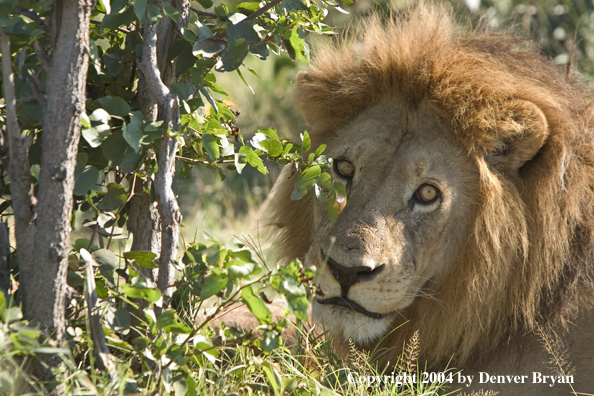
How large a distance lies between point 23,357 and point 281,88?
7.63 meters

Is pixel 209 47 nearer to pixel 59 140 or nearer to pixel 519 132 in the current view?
→ pixel 59 140

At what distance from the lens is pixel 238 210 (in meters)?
7.71

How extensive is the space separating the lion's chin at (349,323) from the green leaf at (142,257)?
0.94 meters

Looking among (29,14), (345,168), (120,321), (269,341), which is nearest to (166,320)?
(120,321)

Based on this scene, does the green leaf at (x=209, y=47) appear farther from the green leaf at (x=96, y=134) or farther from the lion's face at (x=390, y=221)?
the lion's face at (x=390, y=221)

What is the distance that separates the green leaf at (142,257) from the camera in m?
2.93

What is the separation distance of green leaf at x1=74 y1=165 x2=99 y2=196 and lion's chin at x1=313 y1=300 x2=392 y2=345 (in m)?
1.30

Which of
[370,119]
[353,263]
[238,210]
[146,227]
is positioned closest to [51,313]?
[146,227]

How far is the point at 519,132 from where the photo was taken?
142 inches

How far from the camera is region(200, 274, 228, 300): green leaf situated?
255 centimetres

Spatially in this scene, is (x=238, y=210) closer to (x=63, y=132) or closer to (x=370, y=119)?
(x=370, y=119)

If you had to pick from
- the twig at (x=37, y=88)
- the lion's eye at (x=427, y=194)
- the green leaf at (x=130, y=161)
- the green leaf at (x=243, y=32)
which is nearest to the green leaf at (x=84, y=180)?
the green leaf at (x=130, y=161)

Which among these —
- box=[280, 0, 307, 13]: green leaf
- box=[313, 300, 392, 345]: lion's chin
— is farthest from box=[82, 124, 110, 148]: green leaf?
box=[313, 300, 392, 345]: lion's chin

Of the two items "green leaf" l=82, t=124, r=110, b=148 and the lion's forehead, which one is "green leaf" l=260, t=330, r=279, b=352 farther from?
the lion's forehead
